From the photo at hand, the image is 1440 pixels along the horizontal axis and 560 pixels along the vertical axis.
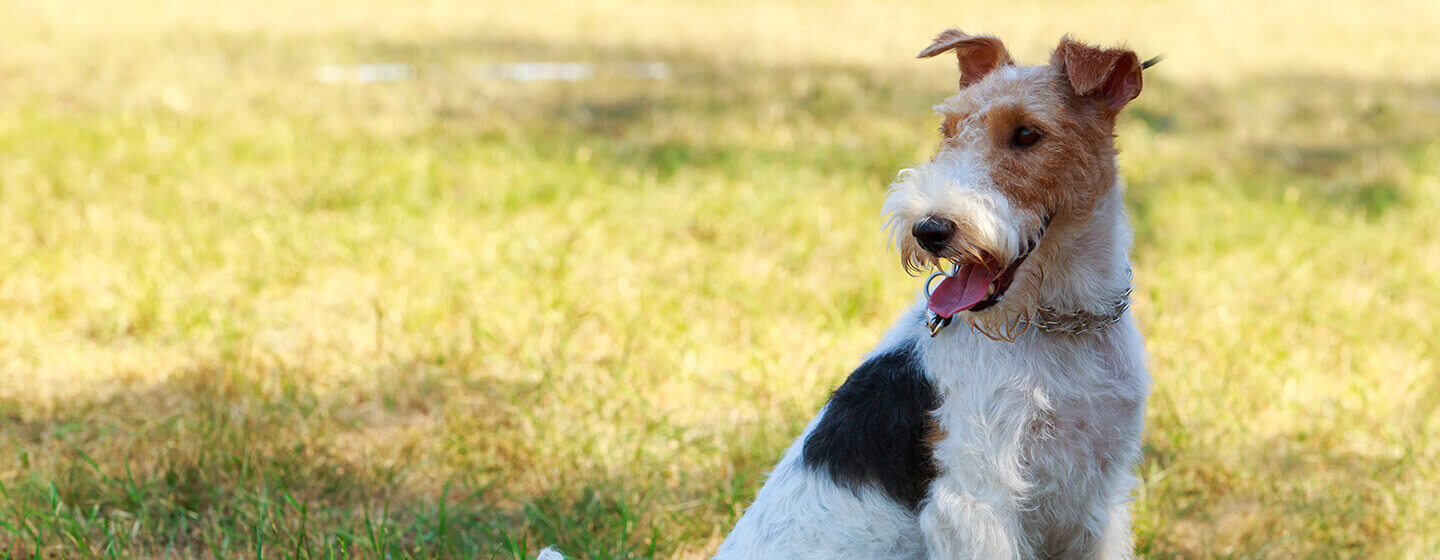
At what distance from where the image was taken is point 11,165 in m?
7.32

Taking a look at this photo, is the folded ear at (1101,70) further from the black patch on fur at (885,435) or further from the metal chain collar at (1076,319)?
the black patch on fur at (885,435)

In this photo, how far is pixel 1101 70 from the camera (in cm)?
265

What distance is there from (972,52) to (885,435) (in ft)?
3.31

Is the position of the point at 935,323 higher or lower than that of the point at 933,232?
lower

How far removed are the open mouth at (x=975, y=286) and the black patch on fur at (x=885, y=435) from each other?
26 cm

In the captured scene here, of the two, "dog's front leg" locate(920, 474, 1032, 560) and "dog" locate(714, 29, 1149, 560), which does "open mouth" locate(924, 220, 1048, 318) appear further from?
"dog's front leg" locate(920, 474, 1032, 560)

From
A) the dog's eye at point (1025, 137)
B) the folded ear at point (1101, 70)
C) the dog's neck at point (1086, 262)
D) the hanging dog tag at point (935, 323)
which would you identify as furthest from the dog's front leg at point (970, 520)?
the folded ear at point (1101, 70)

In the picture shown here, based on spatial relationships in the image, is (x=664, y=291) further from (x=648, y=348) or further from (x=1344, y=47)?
(x=1344, y=47)

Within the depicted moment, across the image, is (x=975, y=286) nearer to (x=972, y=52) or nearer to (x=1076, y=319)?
(x=1076, y=319)

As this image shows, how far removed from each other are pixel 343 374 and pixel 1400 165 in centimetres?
769

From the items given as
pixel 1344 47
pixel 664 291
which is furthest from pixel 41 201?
pixel 1344 47

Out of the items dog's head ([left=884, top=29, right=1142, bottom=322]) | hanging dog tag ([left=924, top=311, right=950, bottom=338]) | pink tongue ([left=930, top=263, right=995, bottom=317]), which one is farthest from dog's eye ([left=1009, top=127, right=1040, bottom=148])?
hanging dog tag ([left=924, top=311, right=950, bottom=338])

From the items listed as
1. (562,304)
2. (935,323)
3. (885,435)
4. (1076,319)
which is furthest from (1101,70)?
(562,304)

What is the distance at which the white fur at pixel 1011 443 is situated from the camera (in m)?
2.63
